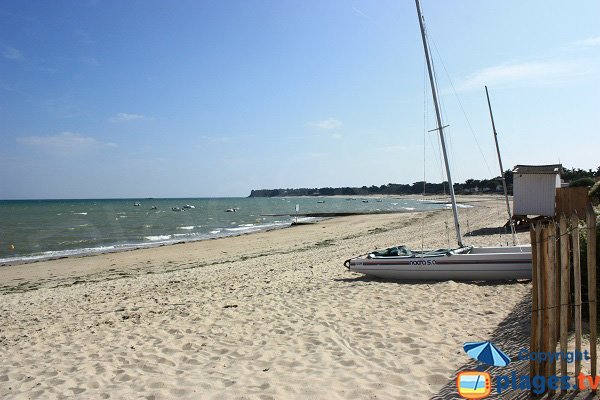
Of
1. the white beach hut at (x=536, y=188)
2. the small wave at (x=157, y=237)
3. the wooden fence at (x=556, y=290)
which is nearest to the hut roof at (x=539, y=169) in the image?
the white beach hut at (x=536, y=188)

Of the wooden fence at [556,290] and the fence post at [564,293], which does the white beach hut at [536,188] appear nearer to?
the wooden fence at [556,290]

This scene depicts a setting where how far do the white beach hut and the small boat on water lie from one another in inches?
444

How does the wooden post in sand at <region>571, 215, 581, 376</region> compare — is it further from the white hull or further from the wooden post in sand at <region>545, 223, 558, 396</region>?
the white hull

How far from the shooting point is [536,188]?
2122 cm

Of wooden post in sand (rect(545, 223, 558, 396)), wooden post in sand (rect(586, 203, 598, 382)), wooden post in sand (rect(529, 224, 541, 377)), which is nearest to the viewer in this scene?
wooden post in sand (rect(586, 203, 598, 382))

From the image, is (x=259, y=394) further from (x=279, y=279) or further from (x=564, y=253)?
(x=279, y=279)

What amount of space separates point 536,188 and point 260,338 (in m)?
18.9

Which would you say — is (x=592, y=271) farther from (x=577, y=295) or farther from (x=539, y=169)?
(x=539, y=169)

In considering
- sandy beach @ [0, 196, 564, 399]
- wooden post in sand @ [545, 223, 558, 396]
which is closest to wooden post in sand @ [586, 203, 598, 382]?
wooden post in sand @ [545, 223, 558, 396]

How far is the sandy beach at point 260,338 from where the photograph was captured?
17.1ft

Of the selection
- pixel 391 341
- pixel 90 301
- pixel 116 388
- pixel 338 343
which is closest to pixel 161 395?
pixel 116 388

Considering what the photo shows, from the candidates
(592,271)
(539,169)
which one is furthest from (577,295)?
(539,169)

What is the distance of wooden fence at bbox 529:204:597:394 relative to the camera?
13.2 ft

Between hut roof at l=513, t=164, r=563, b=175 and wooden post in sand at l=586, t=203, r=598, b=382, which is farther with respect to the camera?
hut roof at l=513, t=164, r=563, b=175
